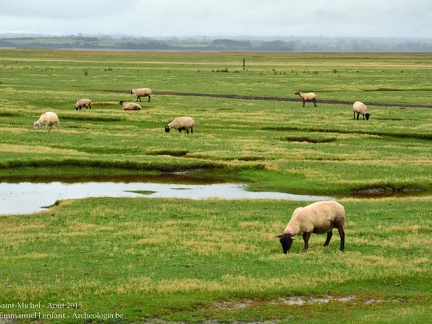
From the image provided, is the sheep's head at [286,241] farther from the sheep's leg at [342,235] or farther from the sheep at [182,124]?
the sheep at [182,124]

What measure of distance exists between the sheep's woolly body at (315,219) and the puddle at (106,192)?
32.1 feet

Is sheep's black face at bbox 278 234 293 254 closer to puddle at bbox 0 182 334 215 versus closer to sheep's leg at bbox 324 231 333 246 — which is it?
sheep's leg at bbox 324 231 333 246

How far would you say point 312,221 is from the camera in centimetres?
1953

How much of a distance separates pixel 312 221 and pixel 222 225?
4.67 meters

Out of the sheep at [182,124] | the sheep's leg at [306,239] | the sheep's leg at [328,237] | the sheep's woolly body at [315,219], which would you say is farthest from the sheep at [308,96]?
the sheep's leg at [306,239]

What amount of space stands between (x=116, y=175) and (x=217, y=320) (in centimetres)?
2082

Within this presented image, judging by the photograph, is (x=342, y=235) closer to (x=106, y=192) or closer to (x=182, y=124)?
(x=106, y=192)

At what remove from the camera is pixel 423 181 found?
32.5 meters

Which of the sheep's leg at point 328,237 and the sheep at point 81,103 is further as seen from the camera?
the sheep at point 81,103

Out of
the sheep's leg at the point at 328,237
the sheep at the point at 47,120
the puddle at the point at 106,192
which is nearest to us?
the sheep's leg at the point at 328,237

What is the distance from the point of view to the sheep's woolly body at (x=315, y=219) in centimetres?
1945

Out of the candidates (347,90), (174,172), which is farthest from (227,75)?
(174,172)

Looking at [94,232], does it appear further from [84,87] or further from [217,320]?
[84,87]

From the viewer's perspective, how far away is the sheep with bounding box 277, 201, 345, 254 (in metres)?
19.4
